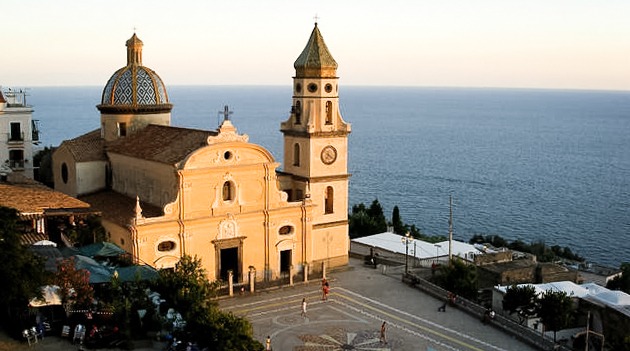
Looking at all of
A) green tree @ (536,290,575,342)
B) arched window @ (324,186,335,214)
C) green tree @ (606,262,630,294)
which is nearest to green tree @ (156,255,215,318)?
arched window @ (324,186,335,214)

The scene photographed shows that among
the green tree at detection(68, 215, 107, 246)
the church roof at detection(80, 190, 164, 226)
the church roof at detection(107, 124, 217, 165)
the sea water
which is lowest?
the sea water

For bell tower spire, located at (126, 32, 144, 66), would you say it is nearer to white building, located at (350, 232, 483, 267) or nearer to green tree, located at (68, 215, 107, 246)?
green tree, located at (68, 215, 107, 246)

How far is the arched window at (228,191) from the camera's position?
38128 millimetres

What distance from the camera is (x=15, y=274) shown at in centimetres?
2317

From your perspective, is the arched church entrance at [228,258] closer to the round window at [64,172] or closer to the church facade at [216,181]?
the church facade at [216,181]

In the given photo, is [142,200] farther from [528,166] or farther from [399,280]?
[528,166]

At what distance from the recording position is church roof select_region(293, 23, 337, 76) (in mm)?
41812

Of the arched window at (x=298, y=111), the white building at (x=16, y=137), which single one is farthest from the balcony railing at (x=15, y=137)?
the arched window at (x=298, y=111)

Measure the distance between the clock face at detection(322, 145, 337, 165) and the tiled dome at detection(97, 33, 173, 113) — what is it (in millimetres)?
11645

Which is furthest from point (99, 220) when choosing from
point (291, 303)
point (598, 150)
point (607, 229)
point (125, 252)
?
point (598, 150)

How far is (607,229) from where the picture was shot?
261 feet

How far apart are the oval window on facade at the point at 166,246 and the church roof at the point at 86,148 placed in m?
10.3

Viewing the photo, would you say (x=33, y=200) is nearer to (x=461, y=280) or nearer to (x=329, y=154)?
(x=329, y=154)

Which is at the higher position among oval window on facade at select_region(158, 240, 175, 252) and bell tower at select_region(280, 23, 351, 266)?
bell tower at select_region(280, 23, 351, 266)
